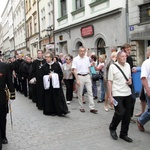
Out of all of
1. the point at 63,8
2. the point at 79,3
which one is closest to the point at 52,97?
the point at 79,3

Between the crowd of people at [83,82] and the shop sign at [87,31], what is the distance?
3.15m

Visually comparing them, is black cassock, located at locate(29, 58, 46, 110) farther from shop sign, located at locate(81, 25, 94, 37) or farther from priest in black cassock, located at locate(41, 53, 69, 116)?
shop sign, located at locate(81, 25, 94, 37)

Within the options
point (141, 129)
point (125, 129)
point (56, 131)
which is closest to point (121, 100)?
point (125, 129)

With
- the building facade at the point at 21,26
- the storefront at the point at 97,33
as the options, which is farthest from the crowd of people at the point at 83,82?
the building facade at the point at 21,26

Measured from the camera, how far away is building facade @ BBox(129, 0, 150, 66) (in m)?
11.2

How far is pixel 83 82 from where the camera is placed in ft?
24.8

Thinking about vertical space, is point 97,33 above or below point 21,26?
below

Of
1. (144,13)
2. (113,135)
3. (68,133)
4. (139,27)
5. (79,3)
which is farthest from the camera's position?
(79,3)

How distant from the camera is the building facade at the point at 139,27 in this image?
11220mm

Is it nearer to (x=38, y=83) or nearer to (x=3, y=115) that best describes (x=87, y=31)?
(x=38, y=83)

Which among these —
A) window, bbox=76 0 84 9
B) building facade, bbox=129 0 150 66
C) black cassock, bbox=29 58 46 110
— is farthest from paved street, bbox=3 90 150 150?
window, bbox=76 0 84 9

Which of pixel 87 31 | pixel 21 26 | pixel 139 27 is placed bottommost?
pixel 139 27

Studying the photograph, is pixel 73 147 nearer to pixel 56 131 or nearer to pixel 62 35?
pixel 56 131

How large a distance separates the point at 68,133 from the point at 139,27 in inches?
291
